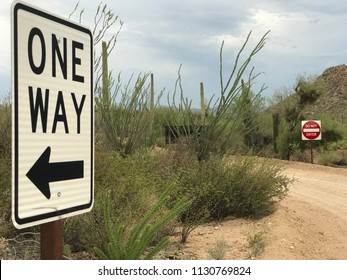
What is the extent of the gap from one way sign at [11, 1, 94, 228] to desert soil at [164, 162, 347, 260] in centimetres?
455

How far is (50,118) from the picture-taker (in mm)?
2307

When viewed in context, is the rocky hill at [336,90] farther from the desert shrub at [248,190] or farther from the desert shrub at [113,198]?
the desert shrub at [113,198]

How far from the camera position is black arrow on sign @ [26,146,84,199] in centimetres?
221

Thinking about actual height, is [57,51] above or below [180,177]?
above

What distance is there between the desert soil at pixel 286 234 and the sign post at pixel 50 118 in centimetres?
454

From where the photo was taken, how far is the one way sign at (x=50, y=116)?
215cm

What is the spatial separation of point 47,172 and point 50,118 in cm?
24

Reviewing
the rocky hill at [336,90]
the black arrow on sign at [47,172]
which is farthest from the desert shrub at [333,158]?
the rocky hill at [336,90]

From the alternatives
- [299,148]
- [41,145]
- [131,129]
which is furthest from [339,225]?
[299,148]

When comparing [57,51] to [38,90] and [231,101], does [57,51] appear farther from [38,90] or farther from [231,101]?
[231,101]

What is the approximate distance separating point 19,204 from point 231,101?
9736 millimetres

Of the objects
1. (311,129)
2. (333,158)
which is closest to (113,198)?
(311,129)

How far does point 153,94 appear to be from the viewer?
1505 centimetres

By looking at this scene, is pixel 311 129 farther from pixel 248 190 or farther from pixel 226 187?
pixel 226 187
